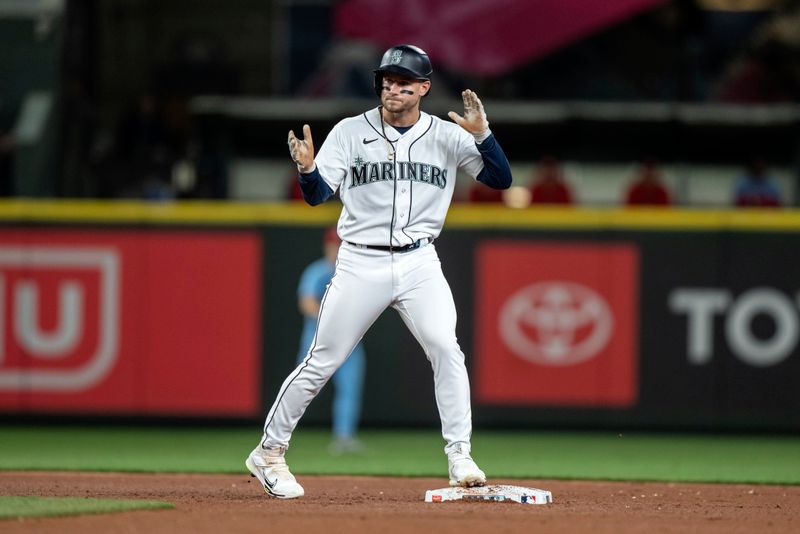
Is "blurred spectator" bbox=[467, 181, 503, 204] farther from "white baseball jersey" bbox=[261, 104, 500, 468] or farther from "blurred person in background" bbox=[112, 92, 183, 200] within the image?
"white baseball jersey" bbox=[261, 104, 500, 468]

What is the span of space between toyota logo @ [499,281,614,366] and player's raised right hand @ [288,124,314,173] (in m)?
5.94

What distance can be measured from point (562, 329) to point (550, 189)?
1.84m

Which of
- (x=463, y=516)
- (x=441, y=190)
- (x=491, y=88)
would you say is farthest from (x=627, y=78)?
(x=463, y=516)

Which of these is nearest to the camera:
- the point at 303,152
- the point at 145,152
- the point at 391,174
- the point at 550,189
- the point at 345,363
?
the point at 303,152

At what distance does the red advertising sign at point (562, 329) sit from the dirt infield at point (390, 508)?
357 centimetres

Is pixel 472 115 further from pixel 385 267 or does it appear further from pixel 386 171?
pixel 385 267

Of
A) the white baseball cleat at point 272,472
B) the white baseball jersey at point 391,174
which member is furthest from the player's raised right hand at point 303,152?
the white baseball cleat at point 272,472

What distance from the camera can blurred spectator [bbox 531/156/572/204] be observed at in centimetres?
1361

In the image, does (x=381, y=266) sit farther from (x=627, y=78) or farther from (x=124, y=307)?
(x=627, y=78)

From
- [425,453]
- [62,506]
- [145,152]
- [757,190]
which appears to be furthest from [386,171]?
[145,152]

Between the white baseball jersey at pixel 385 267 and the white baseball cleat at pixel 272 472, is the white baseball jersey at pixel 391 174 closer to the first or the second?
the white baseball jersey at pixel 385 267

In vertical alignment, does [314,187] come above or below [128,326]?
above

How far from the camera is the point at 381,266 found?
22.4ft

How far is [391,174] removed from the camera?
22.5 feet
